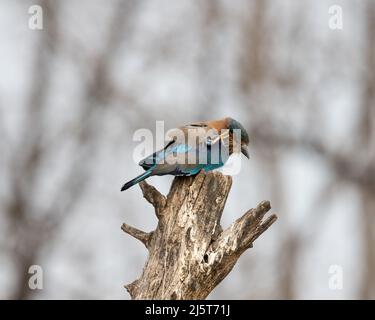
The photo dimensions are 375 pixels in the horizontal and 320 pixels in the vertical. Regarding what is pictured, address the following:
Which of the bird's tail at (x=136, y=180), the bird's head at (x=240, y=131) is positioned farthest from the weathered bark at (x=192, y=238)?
the bird's head at (x=240, y=131)

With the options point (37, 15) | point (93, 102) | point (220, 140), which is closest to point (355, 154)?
point (93, 102)

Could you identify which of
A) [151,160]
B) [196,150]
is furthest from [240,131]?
[151,160]

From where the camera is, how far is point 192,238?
A: 5.88 meters

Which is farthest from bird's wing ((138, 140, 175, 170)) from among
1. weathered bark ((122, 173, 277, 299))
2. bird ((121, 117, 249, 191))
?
weathered bark ((122, 173, 277, 299))

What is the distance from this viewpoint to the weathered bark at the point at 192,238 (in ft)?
19.0

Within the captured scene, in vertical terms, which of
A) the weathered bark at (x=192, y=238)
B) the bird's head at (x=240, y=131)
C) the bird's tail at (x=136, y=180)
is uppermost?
the bird's head at (x=240, y=131)

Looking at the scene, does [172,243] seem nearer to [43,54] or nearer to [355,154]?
[43,54]

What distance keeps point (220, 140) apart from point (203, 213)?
668mm

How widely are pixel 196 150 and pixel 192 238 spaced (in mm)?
662

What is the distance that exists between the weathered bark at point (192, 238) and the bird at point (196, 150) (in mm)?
91

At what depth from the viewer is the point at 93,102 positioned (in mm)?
14602

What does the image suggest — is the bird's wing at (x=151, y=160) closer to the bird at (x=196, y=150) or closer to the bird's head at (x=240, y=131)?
the bird at (x=196, y=150)

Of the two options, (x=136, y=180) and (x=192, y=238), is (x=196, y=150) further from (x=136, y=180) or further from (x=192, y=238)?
(x=192, y=238)

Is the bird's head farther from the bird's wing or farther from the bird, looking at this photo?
the bird's wing
